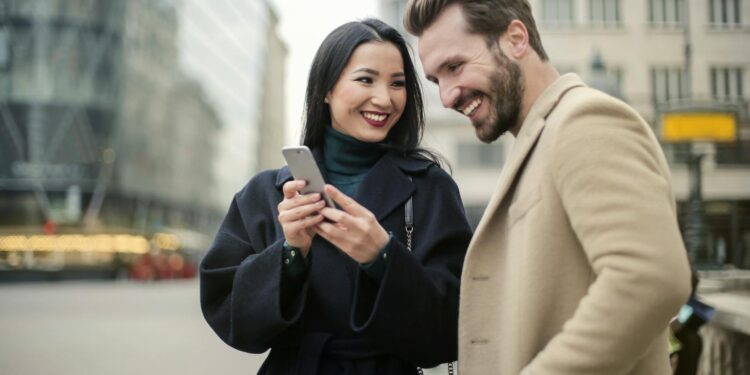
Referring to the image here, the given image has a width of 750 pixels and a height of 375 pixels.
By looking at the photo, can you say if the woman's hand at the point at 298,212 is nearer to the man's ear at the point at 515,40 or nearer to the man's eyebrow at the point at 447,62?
the man's eyebrow at the point at 447,62

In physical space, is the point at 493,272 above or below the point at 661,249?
below

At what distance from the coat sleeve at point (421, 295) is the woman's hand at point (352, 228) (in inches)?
2.7

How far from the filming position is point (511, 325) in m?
2.00

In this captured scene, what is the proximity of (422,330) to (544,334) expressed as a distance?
560mm

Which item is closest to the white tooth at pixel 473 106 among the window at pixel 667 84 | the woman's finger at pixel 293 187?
the woman's finger at pixel 293 187

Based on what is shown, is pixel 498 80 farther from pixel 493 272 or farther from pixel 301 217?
pixel 301 217

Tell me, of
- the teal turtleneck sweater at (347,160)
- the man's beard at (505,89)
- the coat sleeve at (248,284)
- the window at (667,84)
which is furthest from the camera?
the window at (667,84)

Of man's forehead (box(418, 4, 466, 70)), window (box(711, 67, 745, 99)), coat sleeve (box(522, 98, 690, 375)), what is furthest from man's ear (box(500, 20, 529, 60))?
window (box(711, 67, 745, 99))

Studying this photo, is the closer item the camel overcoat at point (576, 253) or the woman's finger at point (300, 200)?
the camel overcoat at point (576, 253)

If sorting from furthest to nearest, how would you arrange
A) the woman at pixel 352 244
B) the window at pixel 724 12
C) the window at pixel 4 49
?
1. the window at pixel 4 49
2. the window at pixel 724 12
3. the woman at pixel 352 244

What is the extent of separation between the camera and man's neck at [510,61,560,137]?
2.21 metres

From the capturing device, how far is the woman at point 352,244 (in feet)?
7.94

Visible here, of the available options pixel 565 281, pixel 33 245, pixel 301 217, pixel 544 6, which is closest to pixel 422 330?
pixel 301 217

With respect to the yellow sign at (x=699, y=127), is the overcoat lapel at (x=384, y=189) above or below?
above
